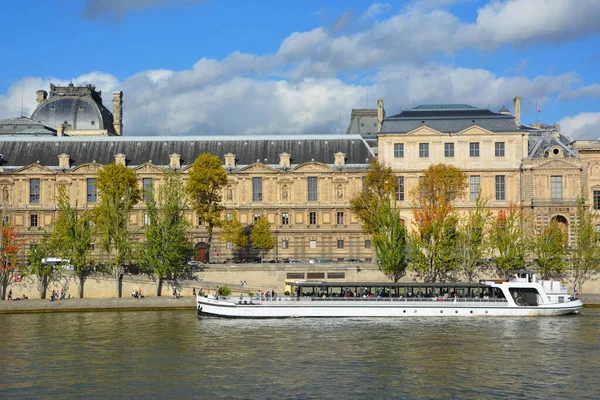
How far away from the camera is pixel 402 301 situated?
244 ft

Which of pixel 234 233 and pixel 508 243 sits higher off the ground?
pixel 234 233

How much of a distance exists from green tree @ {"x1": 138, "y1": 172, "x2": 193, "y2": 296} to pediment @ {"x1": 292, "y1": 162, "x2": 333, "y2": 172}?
19037 millimetres

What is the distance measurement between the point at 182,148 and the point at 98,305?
108ft

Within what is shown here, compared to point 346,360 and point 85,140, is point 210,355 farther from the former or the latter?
point 85,140

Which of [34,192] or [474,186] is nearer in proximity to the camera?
[474,186]

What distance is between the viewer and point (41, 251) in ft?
278

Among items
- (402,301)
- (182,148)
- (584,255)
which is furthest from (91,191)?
(584,255)

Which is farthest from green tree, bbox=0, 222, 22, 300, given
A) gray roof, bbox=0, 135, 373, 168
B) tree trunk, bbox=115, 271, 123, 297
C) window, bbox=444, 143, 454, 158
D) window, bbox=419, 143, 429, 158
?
window, bbox=444, 143, 454, 158

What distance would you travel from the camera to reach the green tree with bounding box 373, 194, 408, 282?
3398 inches

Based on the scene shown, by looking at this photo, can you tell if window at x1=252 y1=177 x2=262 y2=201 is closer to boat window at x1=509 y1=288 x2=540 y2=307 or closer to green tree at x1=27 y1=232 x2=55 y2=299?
green tree at x1=27 y1=232 x2=55 y2=299

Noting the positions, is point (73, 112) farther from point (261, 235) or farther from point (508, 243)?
point (508, 243)

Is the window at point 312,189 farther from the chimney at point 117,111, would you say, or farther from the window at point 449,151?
the chimney at point 117,111

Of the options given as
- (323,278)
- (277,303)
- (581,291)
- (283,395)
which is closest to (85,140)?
(323,278)

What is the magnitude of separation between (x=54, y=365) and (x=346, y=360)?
53.4 ft
